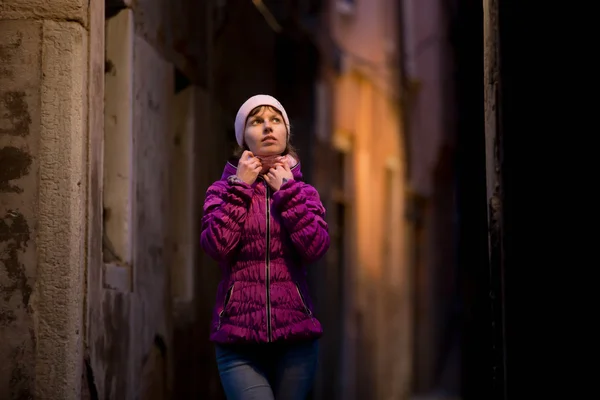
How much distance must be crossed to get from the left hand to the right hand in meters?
0.06

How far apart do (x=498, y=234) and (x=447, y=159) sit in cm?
2203

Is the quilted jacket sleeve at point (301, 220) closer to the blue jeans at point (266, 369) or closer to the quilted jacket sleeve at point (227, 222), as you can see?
the quilted jacket sleeve at point (227, 222)

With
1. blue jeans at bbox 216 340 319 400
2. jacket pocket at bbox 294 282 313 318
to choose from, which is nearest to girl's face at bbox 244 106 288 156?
jacket pocket at bbox 294 282 313 318

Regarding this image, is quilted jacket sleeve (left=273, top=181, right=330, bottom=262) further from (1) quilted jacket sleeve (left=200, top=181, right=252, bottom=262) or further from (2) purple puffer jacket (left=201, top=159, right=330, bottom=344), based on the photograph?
(1) quilted jacket sleeve (left=200, top=181, right=252, bottom=262)

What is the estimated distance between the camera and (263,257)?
4.96 meters

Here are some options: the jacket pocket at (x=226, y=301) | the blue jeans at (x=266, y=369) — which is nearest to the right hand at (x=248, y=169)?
the jacket pocket at (x=226, y=301)

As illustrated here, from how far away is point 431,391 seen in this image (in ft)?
77.3

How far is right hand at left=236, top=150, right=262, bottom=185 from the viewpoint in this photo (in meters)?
5.01

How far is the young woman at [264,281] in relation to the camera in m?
4.87

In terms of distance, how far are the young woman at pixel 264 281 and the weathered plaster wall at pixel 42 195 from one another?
2.75ft

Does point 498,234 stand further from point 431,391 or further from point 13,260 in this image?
point 431,391

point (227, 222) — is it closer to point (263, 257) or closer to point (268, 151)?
point (263, 257)

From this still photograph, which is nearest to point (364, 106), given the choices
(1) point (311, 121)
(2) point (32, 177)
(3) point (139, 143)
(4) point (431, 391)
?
(1) point (311, 121)

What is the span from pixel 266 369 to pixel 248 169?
88 cm
